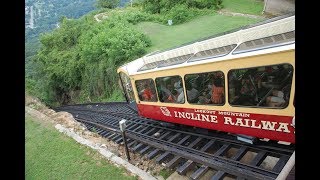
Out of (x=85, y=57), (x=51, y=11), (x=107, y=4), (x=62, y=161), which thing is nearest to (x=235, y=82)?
(x=62, y=161)

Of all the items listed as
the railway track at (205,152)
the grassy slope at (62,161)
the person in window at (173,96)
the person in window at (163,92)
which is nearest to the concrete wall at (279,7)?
the railway track at (205,152)

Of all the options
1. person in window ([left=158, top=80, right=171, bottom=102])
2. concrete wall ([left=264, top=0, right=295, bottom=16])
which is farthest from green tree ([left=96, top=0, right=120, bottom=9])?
person in window ([left=158, top=80, right=171, bottom=102])

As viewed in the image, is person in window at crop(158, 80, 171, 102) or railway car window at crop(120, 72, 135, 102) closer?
person in window at crop(158, 80, 171, 102)

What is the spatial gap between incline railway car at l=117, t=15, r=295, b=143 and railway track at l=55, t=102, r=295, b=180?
1.64 ft

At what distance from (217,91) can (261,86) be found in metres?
1.37

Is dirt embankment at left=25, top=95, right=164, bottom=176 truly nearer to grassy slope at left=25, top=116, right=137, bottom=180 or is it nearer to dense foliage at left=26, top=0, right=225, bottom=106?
grassy slope at left=25, top=116, right=137, bottom=180

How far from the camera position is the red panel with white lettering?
6.81 meters

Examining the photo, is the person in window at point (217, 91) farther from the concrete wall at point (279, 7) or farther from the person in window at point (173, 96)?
→ the concrete wall at point (279, 7)

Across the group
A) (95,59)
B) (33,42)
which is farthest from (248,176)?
(33,42)

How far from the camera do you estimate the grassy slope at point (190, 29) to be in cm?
2397

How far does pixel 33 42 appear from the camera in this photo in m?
60.9

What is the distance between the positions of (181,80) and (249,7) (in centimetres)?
2166

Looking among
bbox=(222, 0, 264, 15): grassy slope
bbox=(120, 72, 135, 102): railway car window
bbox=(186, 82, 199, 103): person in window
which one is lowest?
bbox=(120, 72, 135, 102): railway car window
